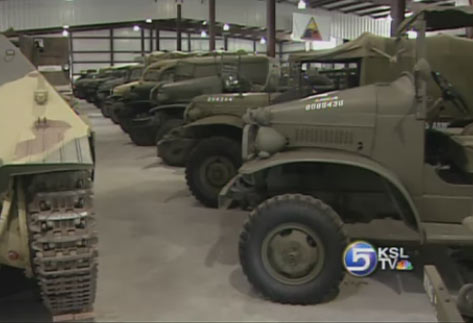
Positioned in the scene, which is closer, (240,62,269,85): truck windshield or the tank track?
the tank track

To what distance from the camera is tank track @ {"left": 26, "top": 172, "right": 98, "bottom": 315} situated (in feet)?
11.3

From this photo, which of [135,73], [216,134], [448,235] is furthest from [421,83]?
[135,73]

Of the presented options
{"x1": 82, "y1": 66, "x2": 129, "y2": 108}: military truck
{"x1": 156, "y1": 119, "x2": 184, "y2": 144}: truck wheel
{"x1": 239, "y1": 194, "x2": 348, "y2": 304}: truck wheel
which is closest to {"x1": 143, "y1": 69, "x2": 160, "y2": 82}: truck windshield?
{"x1": 156, "y1": 119, "x2": 184, "y2": 144}: truck wheel

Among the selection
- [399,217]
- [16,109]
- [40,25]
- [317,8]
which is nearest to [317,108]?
[399,217]

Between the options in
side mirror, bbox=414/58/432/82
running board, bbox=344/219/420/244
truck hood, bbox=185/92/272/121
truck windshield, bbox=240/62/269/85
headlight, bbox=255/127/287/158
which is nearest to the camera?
side mirror, bbox=414/58/432/82

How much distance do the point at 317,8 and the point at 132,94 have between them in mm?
15053

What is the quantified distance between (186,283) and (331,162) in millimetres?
1416

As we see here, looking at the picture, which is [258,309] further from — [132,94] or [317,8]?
[317,8]

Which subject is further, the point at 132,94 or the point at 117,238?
the point at 132,94

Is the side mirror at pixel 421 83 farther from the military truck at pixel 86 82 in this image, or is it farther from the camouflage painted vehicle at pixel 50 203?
the military truck at pixel 86 82

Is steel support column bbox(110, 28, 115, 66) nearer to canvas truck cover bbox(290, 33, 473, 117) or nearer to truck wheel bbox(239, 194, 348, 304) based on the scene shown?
canvas truck cover bbox(290, 33, 473, 117)

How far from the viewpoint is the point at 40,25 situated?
103 ft

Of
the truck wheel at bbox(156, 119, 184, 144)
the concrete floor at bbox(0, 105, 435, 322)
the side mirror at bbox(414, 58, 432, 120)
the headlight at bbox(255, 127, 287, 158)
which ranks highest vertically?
the side mirror at bbox(414, 58, 432, 120)

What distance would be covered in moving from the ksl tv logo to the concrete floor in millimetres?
152
